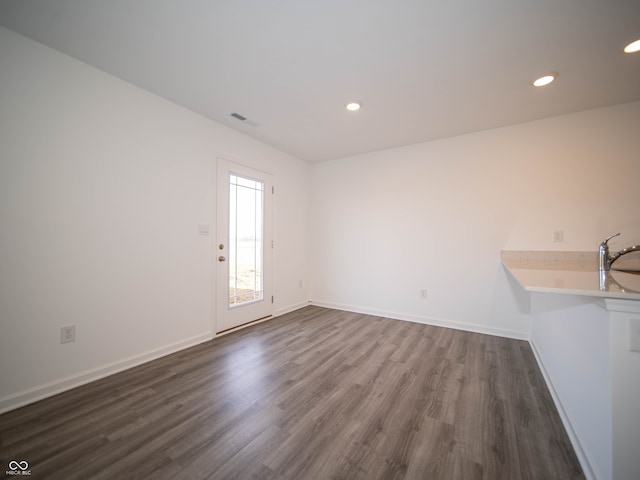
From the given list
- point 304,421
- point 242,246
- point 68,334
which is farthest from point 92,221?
point 304,421

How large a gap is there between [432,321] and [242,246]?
2.84 m

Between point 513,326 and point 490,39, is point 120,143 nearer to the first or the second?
point 490,39

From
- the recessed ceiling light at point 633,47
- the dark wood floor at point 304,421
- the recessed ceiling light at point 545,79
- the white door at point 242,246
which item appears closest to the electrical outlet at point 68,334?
the dark wood floor at point 304,421

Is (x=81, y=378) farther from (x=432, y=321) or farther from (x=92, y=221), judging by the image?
(x=432, y=321)

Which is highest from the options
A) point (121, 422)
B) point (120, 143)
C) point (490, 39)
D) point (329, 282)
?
point (490, 39)

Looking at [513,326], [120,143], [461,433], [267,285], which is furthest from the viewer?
[267,285]

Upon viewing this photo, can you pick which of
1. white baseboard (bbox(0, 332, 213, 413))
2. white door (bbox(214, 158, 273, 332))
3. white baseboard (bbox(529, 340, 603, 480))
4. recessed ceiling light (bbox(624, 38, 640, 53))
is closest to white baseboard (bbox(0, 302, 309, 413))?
white baseboard (bbox(0, 332, 213, 413))

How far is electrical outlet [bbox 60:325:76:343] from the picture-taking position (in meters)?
1.98

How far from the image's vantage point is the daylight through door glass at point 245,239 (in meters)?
3.30

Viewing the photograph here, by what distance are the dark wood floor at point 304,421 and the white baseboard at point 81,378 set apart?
7 centimetres

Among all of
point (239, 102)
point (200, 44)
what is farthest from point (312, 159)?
point (200, 44)

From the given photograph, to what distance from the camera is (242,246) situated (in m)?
3.43

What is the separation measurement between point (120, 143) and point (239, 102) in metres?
1.17

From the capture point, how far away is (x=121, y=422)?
5.40 ft
